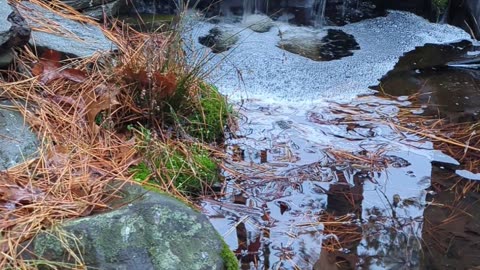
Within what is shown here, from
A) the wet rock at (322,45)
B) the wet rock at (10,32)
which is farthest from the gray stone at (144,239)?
the wet rock at (322,45)

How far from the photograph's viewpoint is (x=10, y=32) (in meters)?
3.00

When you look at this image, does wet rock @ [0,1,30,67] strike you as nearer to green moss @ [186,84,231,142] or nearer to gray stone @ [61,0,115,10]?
green moss @ [186,84,231,142]

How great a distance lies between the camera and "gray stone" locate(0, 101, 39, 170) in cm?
264

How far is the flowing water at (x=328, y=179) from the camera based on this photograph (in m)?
2.75

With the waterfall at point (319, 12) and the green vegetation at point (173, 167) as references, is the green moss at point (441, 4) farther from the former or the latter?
the green vegetation at point (173, 167)

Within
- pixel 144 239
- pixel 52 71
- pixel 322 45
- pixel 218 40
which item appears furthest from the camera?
pixel 322 45

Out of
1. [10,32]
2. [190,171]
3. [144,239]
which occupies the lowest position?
[190,171]

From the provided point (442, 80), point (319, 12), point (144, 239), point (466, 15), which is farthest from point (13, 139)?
point (466, 15)

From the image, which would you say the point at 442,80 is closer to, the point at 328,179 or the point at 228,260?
the point at 328,179

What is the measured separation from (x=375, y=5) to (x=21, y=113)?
4.35 metres

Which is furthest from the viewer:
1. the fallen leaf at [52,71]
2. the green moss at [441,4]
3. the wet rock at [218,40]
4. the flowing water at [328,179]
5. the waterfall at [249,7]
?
the waterfall at [249,7]

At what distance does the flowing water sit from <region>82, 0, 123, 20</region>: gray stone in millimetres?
902

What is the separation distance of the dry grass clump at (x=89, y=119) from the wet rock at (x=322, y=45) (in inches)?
69.8

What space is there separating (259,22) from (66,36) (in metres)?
2.62
